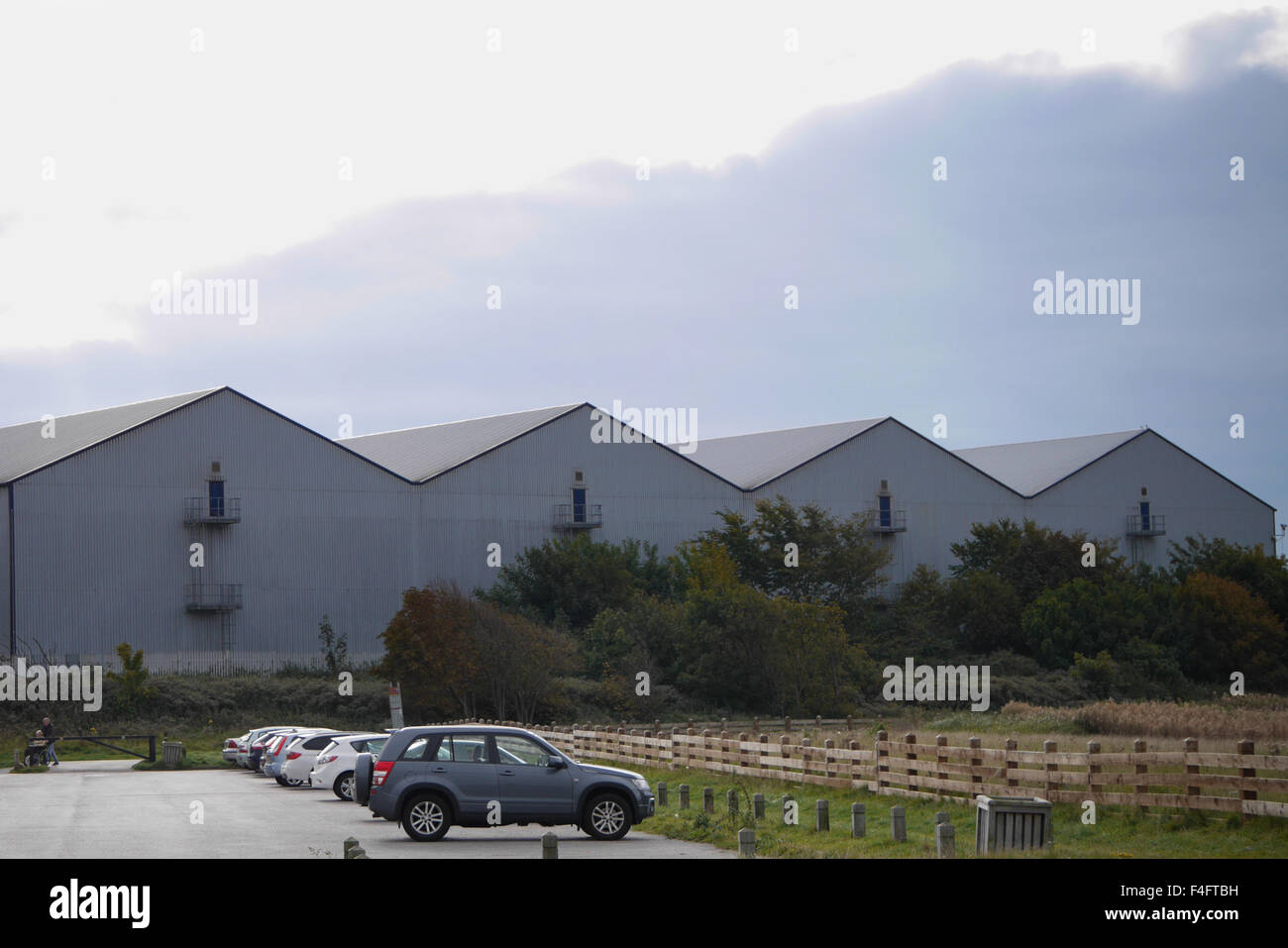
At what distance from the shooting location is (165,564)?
62375mm

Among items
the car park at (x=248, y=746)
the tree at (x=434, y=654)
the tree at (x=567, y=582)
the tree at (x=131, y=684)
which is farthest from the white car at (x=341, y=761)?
the tree at (x=567, y=582)

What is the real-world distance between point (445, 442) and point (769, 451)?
59.5 ft

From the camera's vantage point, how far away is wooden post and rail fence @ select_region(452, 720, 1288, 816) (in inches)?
768

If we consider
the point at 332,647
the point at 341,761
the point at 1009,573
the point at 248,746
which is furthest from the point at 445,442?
the point at 341,761

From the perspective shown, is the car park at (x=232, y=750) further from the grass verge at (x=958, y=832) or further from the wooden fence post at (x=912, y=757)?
the wooden fence post at (x=912, y=757)

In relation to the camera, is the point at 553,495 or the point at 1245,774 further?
the point at 553,495

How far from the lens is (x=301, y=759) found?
3597 cm

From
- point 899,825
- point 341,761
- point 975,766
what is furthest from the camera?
point 341,761

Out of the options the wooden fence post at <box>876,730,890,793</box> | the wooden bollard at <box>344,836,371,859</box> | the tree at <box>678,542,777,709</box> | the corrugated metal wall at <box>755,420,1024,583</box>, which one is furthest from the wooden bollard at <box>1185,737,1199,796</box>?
the corrugated metal wall at <box>755,420,1024,583</box>

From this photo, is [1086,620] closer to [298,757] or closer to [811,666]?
[811,666]

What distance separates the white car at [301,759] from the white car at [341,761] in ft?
5.55

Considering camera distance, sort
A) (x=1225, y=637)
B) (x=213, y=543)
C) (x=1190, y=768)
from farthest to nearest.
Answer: (x=1225, y=637), (x=213, y=543), (x=1190, y=768)
